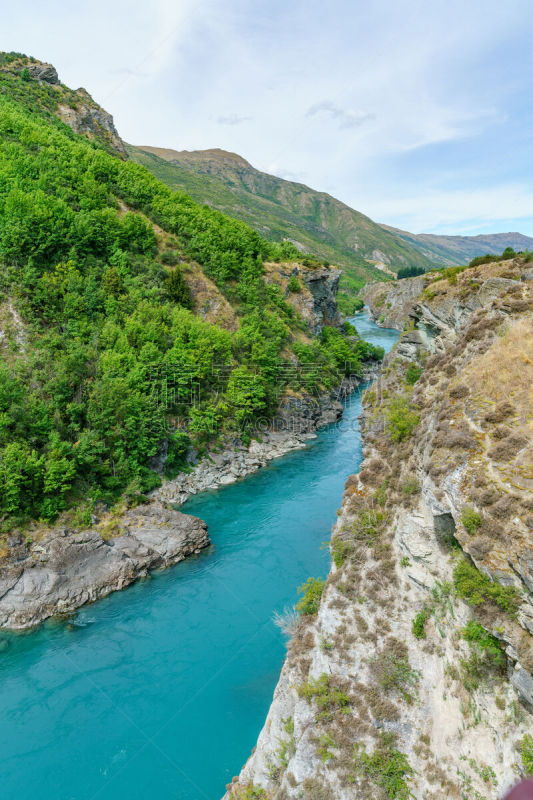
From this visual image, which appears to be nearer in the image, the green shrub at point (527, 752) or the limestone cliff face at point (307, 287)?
the green shrub at point (527, 752)

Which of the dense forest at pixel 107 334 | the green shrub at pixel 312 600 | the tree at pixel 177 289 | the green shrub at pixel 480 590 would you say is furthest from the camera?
the tree at pixel 177 289

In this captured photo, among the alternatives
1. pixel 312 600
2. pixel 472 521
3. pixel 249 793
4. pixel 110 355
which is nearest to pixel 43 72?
pixel 110 355

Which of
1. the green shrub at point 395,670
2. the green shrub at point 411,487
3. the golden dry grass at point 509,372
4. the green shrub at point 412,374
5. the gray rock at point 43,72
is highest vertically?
the gray rock at point 43,72

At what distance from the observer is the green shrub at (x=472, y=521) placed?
1180 cm

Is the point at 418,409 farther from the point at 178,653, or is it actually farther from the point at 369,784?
the point at 178,653

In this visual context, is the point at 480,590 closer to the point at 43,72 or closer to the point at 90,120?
the point at 90,120

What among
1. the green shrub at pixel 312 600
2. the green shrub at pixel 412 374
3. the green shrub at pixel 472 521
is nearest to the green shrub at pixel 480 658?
the green shrub at pixel 472 521

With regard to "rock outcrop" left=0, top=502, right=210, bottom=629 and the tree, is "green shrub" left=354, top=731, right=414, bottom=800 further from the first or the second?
the tree

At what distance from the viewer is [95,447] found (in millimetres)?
31188

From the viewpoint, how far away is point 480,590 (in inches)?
440

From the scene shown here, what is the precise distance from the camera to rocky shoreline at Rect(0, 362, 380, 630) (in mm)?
23234

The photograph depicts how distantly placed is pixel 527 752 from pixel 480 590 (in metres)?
3.35

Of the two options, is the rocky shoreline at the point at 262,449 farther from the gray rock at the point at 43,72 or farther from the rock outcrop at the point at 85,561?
the gray rock at the point at 43,72

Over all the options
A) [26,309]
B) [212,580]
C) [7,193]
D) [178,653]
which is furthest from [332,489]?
[7,193]
